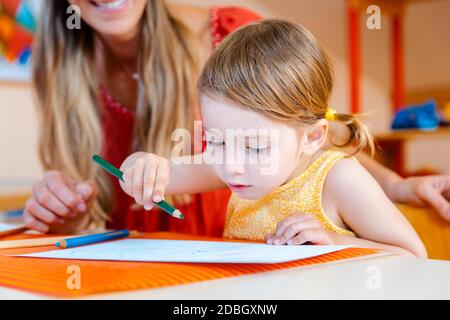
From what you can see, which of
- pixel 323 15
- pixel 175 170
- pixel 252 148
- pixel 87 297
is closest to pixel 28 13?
pixel 323 15

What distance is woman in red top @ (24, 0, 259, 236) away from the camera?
111 centimetres

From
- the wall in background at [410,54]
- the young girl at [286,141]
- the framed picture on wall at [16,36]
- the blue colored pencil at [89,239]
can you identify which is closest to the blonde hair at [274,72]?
the young girl at [286,141]

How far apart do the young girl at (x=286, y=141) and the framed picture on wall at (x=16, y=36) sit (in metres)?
1.71

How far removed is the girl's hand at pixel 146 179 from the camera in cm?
66

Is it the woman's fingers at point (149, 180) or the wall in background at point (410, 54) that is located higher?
the wall in background at point (410, 54)

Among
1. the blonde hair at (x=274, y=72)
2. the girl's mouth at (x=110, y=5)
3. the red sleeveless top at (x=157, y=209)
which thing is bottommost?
the red sleeveless top at (x=157, y=209)

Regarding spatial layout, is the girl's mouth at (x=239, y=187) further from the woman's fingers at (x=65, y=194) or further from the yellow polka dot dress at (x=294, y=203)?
the woman's fingers at (x=65, y=194)

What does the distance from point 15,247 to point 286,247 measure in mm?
316

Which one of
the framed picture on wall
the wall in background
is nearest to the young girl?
the framed picture on wall

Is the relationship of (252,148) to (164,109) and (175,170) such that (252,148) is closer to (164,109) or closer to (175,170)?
(175,170)

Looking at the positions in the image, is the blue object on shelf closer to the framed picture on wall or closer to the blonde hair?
the framed picture on wall

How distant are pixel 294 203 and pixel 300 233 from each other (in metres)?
0.14

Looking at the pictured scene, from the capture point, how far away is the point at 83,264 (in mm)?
562

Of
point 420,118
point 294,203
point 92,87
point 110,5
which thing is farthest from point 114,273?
point 420,118
